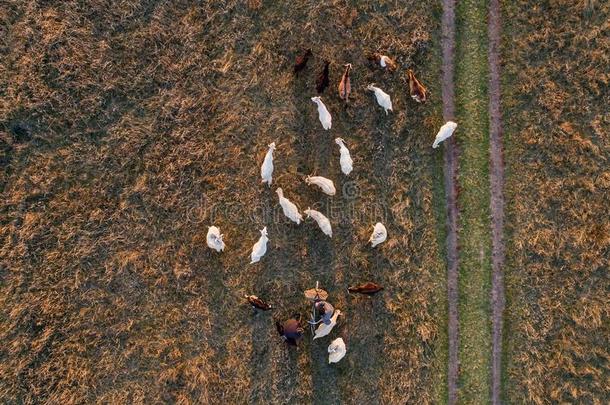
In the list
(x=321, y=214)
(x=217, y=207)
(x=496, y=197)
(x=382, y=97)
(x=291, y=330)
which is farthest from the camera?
(x=496, y=197)

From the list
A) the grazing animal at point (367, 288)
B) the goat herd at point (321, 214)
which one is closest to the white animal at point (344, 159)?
the goat herd at point (321, 214)

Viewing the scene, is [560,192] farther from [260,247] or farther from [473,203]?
[260,247]

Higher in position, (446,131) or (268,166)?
(268,166)

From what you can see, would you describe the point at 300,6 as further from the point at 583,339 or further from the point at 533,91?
the point at 583,339

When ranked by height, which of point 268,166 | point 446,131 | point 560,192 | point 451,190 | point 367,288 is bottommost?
point 367,288

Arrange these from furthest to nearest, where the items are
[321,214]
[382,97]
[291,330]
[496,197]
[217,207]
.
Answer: [496,197] → [217,207] → [321,214] → [382,97] → [291,330]

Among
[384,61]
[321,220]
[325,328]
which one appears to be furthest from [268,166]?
[325,328]

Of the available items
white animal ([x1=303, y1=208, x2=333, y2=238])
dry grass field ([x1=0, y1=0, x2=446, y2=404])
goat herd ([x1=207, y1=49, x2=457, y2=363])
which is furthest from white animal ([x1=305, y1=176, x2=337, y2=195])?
white animal ([x1=303, y1=208, x2=333, y2=238])

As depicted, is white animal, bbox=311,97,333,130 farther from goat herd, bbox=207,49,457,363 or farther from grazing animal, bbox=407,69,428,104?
grazing animal, bbox=407,69,428,104
